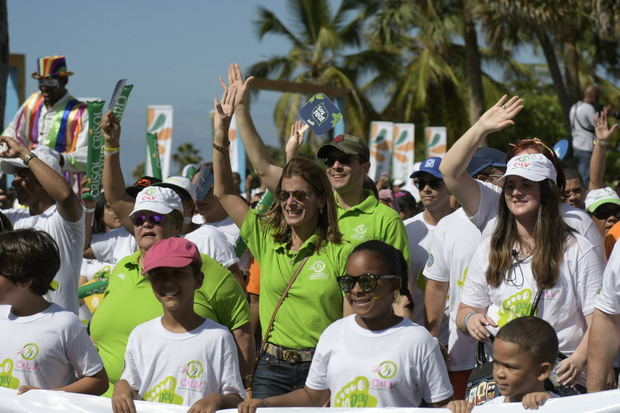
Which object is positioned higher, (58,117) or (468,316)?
(58,117)

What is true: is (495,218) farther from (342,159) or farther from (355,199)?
(342,159)

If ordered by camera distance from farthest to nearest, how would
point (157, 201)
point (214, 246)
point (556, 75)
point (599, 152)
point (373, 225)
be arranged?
point (556, 75) < point (599, 152) < point (214, 246) < point (373, 225) < point (157, 201)

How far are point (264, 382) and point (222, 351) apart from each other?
827 mm

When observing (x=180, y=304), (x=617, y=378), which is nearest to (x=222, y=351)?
(x=180, y=304)

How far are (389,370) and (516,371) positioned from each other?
51cm

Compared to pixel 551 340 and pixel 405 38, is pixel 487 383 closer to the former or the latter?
pixel 551 340

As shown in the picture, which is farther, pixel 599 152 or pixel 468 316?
pixel 599 152

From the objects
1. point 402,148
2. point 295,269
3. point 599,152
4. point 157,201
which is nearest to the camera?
point 295,269

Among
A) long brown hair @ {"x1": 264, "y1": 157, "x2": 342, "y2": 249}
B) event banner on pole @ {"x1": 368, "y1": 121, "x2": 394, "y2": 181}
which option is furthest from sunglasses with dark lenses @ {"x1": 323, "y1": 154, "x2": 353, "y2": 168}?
event banner on pole @ {"x1": 368, "y1": 121, "x2": 394, "y2": 181}

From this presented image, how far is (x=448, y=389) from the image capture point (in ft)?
12.6

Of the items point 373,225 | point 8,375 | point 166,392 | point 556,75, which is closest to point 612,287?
point 373,225

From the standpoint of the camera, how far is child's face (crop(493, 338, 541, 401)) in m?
3.60

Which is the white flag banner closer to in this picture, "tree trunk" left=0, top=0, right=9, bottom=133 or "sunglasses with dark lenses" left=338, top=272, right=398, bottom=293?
"tree trunk" left=0, top=0, right=9, bottom=133

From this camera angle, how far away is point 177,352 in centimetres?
404
